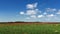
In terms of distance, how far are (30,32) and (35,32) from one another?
91 cm

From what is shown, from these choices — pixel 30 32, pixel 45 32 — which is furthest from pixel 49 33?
pixel 30 32

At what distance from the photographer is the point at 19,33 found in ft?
107

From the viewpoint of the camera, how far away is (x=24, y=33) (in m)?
33.1

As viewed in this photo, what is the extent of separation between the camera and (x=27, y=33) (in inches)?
1304

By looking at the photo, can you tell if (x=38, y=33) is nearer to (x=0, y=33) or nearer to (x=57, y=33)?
(x=57, y=33)

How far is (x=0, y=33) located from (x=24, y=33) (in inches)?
164

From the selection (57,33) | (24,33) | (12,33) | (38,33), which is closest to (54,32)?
(57,33)

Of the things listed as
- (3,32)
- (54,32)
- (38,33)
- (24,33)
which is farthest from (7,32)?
(54,32)

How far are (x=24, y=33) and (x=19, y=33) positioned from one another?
0.93 meters

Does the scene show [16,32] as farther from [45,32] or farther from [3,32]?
[45,32]

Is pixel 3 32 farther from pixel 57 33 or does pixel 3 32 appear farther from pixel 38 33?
pixel 57 33

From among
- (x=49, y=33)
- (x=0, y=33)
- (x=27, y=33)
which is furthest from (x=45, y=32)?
(x=0, y=33)

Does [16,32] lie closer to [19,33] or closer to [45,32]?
[19,33]

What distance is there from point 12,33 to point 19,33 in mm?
1220
